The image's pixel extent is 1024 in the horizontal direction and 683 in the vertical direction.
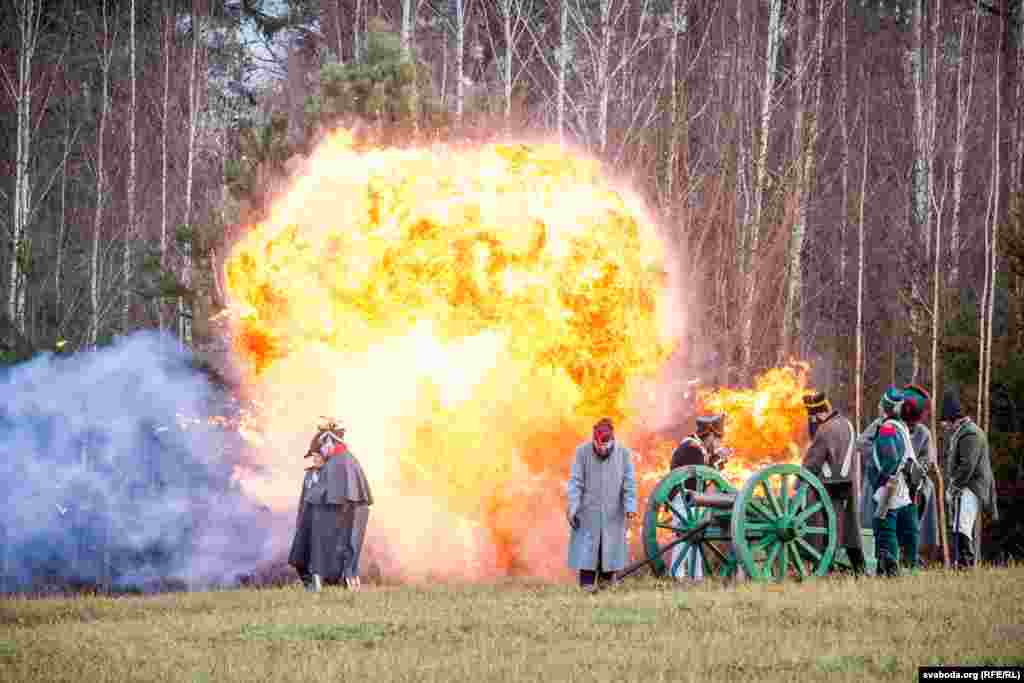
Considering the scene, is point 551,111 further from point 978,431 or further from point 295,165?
point 978,431

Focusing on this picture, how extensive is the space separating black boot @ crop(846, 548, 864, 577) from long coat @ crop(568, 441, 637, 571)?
6.84 feet

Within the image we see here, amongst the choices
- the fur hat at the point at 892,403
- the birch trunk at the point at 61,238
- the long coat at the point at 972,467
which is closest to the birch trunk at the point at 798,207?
the long coat at the point at 972,467

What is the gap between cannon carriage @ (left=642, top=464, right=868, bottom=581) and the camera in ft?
48.5

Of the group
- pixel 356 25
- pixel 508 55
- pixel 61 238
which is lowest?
pixel 61 238

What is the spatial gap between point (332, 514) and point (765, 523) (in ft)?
18.1

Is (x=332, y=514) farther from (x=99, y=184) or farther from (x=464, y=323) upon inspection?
(x=99, y=184)

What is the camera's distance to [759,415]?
20.5 m

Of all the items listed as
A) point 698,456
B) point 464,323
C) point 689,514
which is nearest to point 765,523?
point 689,514

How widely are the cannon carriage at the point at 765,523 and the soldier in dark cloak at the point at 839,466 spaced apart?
6cm

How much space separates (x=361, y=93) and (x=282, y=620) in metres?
10.2

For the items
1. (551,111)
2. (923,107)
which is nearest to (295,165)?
(551,111)

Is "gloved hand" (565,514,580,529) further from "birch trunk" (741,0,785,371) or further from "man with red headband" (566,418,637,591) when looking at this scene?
"birch trunk" (741,0,785,371)

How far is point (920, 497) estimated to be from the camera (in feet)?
58.7

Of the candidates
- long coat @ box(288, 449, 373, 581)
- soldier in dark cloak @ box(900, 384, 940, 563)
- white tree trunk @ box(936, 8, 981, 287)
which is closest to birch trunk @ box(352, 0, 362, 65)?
white tree trunk @ box(936, 8, 981, 287)
